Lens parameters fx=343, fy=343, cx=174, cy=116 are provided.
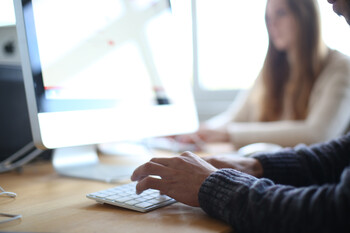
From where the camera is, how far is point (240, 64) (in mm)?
2039

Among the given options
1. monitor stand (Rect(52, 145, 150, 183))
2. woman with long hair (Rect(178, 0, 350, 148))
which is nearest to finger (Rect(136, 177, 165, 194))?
monitor stand (Rect(52, 145, 150, 183))

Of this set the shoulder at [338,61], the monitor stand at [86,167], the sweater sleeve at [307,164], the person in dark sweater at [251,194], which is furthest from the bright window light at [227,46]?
the person in dark sweater at [251,194]

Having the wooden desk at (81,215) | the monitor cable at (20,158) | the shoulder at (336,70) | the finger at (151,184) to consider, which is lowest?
the wooden desk at (81,215)

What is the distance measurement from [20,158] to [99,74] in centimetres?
35

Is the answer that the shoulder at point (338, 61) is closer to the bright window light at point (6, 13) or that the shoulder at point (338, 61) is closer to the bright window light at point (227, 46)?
the bright window light at point (227, 46)

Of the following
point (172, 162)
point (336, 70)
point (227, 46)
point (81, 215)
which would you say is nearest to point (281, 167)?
point (172, 162)

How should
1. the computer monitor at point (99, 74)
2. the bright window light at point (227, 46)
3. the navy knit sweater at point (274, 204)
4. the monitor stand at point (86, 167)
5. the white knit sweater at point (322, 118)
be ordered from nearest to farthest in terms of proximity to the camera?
the navy knit sweater at point (274, 204), the computer monitor at point (99, 74), the monitor stand at point (86, 167), the white knit sweater at point (322, 118), the bright window light at point (227, 46)

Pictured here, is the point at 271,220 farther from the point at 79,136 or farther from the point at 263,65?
the point at 263,65

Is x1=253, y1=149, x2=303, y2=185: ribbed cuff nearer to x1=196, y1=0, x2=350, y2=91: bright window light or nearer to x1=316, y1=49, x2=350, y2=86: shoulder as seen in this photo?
x1=316, y1=49, x2=350, y2=86: shoulder

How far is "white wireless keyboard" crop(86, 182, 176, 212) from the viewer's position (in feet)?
1.85

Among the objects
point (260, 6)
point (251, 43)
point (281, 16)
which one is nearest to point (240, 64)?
point (251, 43)

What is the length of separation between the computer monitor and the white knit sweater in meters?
0.45

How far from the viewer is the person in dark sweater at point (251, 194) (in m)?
0.45

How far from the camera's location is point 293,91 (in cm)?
160
